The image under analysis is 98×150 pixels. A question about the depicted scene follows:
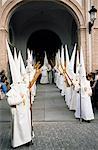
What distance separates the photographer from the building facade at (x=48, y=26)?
16328mm

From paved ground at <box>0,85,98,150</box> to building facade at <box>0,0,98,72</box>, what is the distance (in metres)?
4.98

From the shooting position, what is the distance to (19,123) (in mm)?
7207

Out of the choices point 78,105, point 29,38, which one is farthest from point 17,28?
point 78,105

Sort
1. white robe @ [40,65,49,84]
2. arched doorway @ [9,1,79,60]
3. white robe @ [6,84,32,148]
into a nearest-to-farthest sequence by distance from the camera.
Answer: white robe @ [6,84,32,148]
arched doorway @ [9,1,79,60]
white robe @ [40,65,49,84]

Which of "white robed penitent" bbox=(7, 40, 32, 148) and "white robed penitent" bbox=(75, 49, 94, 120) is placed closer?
"white robed penitent" bbox=(7, 40, 32, 148)

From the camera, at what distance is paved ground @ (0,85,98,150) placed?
7234 mm

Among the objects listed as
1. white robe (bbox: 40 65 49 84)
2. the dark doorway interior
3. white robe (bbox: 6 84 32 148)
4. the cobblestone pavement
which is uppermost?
the dark doorway interior

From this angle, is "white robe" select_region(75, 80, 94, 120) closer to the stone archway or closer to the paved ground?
the paved ground

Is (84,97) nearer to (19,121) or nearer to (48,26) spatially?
(19,121)

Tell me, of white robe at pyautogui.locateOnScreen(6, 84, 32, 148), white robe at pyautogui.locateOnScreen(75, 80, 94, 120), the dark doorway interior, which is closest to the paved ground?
white robe at pyautogui.locateOnScreen(6, 84, 32, 148)

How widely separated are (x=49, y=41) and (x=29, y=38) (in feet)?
6.84

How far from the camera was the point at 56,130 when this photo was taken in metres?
8.73

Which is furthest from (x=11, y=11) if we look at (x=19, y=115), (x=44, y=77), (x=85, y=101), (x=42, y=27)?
(x=19, y=115)

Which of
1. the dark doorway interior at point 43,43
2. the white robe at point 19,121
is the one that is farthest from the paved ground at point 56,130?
the dark doorway interior at point 43,43
